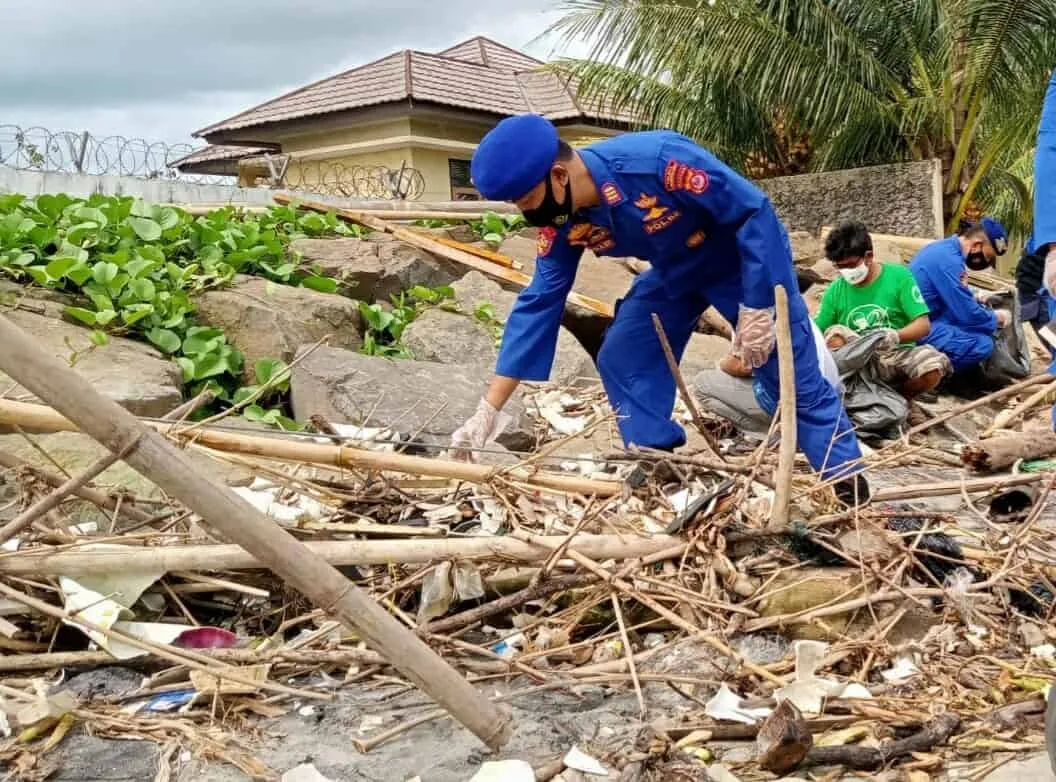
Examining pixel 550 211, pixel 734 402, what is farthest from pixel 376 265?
pixel 550 211

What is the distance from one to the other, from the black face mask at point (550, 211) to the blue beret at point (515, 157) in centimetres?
9

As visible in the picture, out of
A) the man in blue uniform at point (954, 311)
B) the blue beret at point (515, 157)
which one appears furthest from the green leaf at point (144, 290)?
the man in blue uniform at point (954, 311)

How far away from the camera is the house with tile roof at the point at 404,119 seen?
14625 mm

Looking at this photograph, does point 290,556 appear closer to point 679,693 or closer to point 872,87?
point 679,693

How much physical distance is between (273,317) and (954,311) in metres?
3.80

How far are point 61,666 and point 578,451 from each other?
2612mm

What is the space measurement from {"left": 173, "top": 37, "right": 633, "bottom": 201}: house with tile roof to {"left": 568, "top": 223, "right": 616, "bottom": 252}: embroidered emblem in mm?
10756

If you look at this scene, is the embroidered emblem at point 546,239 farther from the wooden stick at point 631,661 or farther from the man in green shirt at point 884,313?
the man in green shirt at point 884,313

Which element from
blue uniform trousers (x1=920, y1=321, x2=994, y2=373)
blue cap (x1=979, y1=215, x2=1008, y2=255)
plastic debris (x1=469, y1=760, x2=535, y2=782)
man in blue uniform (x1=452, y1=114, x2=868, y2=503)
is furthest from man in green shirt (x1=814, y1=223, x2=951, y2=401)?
plastic debris (x1=469, y1=760, x2=535, y2=782)

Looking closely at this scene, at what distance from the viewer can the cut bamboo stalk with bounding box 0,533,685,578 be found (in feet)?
8.00

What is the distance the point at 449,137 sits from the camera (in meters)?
15.2

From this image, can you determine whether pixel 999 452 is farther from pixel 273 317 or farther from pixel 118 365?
pixel 118 365

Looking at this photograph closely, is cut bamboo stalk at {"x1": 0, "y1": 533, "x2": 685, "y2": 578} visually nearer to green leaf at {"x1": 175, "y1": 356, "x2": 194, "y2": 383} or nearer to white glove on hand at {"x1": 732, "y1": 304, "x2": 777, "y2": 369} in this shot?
white glove on hand at {"x1": 732, "y1": 304, "x2": 777, "y2": 369}

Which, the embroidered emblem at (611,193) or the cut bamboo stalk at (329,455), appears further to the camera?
the embroidered emblem at (611,193)
